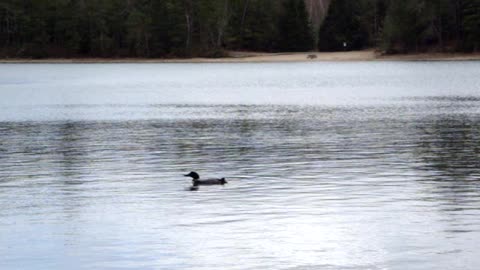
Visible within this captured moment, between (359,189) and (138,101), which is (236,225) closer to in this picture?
(359,189)

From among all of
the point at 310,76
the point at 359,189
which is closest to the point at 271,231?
the point at 359,189

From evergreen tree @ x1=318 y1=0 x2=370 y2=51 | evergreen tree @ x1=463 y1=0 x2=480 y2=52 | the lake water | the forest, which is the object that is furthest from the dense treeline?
the lake water

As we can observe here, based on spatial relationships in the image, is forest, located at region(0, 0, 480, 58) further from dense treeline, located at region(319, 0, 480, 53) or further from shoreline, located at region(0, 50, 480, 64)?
dense treeline, located at region(319, 0, 480, 53)

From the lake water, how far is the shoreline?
286ft

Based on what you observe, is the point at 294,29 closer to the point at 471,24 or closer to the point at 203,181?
the point at 471,24

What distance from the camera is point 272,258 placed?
20562mm

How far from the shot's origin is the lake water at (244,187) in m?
21.2

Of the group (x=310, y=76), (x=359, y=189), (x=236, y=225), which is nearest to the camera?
(x=236, y=225)

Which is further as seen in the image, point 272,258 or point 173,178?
point 173,178

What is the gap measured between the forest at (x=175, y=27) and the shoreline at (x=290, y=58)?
1.09m

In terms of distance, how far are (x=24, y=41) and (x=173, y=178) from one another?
15064 cm

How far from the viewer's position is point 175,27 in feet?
556

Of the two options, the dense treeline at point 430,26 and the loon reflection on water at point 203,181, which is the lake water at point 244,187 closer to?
the loon reflection on water at point 203,181

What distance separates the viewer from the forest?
169750mm
